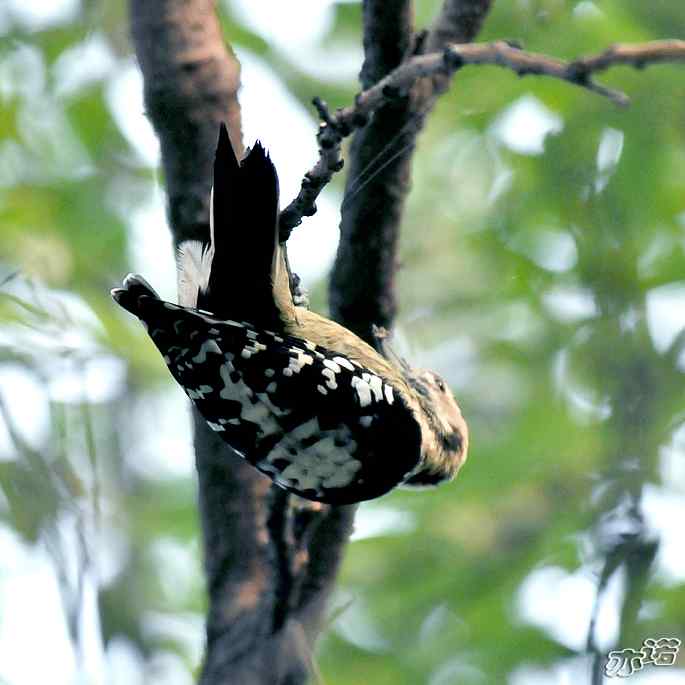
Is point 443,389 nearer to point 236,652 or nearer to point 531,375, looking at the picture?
point 531,375

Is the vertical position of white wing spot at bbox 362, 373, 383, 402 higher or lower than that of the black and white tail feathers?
lower

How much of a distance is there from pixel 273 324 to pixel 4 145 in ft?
7.37

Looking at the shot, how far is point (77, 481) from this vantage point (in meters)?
3.36

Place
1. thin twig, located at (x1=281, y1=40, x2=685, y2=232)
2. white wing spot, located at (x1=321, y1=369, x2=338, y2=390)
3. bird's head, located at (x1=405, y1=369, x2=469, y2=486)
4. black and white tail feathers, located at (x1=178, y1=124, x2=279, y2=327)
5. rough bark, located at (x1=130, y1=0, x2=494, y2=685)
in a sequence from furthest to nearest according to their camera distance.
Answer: bird's head, located at (x1=405, y1=369, x2=469, y2=486)
rough bark, located at (x1=130, y1=0, x2=494, y2=685)
white wing spot, located at (x1=321, y1=369, x2=338, y2=390)
black and white tail feathers, located at (x1=178, y1=124, x2=279, y2=327)
thin twig, located at (x1=281, y1=40, x2=685, y2=232)

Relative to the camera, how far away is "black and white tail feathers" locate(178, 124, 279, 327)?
2535mm

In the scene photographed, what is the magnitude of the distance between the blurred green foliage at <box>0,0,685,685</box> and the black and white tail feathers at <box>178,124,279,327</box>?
499 millimetres

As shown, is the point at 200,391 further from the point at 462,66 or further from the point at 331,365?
the point at 462,66

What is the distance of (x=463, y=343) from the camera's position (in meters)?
4.70

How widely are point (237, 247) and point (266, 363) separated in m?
0.32

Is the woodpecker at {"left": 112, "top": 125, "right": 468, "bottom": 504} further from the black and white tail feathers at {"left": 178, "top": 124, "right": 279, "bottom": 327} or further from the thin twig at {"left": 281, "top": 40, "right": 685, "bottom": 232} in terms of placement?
the thin twig at {"left": 281, "top": 40, "right": 685, "bottom": 232}

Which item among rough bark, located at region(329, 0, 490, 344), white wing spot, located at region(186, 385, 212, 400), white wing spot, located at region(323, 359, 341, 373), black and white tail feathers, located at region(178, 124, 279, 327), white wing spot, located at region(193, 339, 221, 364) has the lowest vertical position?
white wing spot, located at region(186, 385, 212, 400)

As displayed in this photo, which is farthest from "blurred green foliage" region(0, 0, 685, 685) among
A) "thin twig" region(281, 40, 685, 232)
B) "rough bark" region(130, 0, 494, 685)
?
→ "thin twig" region(281, 40, 685, 232)

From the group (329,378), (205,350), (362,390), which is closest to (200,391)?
(205,350)

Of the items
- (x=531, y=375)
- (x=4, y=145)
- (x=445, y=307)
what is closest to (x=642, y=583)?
(x=531, y=375)
